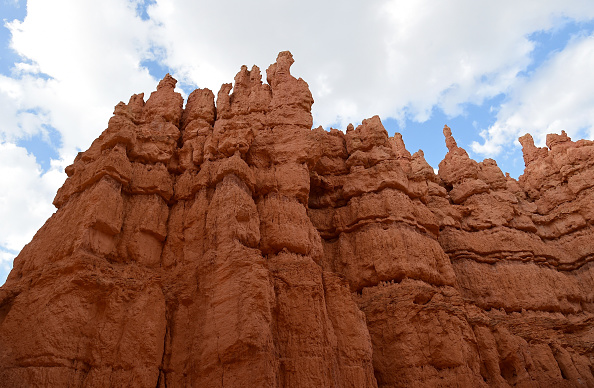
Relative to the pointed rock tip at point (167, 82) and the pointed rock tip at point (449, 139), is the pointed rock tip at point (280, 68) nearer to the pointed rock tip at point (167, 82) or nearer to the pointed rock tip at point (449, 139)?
the pointed rock tip at point (167, 82)

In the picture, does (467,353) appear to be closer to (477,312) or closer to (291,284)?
(477,312)

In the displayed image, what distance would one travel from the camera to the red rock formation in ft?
36.4

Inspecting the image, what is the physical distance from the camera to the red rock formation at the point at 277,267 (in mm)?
11102

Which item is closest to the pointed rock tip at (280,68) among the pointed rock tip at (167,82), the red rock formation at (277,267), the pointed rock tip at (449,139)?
the red rock formation at (277,267)

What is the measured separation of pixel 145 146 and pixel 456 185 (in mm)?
17982

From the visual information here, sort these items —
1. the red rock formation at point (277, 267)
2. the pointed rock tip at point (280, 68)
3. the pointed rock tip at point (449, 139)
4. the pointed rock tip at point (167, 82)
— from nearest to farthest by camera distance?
the red rock formation at point (277, 267) < the pointed rock tip at point (167, 82) < the pointed rock tip at point (280, 68) < the pointed rock tip at point (449, 139)

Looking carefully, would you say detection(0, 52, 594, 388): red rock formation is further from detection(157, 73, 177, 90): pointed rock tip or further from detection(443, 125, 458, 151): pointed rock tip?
detection(443, 125, 458, 151): pointed rock tip

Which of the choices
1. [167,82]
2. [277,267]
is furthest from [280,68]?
[277,267]

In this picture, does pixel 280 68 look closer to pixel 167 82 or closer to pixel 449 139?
pixel 167 82

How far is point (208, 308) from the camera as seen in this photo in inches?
470

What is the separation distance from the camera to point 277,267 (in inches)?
533

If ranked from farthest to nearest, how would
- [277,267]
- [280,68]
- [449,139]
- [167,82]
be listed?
[449,139]
[280,68]
[167,82]
[277,267]

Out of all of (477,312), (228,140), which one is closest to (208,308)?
(228,140)

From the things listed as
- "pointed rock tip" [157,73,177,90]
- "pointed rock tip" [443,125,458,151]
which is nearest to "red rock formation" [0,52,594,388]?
"pointed rock tip" [157,73,177,90]
